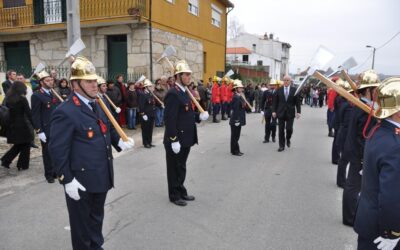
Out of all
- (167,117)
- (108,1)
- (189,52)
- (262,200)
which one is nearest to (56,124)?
(167,117)

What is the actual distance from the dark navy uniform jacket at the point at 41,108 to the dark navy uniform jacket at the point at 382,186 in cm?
538

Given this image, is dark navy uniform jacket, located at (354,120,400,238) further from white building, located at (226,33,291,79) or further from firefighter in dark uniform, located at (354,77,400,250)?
white building, located at (226,33,291,79)

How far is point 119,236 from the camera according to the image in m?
4.16

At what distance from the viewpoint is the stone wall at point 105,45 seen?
50.5 ft

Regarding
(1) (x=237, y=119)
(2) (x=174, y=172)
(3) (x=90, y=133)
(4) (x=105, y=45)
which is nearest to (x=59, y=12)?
(4) (x=105, y=45)

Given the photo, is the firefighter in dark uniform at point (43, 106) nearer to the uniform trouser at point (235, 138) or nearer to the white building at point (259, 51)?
the uniform trouser at point (235, 138)

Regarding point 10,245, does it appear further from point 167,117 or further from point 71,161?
point 167,117

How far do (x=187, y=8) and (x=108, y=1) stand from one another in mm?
5199

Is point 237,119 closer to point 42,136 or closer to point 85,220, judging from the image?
point 42,136

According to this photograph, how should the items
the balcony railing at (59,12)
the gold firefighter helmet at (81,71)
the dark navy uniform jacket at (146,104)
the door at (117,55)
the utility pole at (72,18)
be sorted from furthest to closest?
the door at (117,55)
the balcony railing at (59,12)
the dark navy uniform jacket at (146,104)
the utility pole at (72,18)
the gold firefighter helmet at (81,71)

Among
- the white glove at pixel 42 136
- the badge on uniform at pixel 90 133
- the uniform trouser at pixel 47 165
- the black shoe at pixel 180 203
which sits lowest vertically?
the black shoe at pixel 180 203

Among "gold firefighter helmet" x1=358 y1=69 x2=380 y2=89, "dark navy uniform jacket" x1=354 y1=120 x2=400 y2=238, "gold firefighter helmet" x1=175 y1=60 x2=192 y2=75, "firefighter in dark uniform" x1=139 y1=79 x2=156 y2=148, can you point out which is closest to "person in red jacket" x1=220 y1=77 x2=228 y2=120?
"firefighter in dark uniform" x1=139 y1=79 x2=156 y2=148

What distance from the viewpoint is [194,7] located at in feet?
66.7

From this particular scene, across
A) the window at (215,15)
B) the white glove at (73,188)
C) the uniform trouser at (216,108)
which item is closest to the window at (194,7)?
the window at (215,15)
